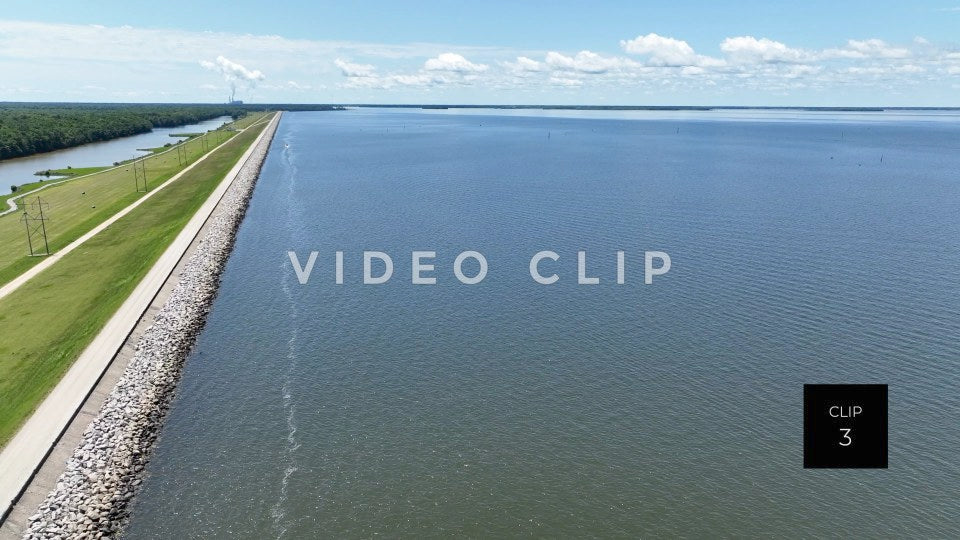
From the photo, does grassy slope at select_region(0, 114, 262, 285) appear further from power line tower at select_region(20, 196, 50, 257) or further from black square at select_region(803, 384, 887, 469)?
black square at select_region(803, 384, 887, 469)

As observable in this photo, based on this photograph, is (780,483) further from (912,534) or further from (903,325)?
(903,325)

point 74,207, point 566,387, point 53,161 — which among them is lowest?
point 566,387

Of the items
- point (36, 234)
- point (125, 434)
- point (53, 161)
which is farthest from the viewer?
point (53, 161)

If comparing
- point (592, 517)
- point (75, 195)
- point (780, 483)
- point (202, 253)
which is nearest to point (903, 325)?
point (780, 483)

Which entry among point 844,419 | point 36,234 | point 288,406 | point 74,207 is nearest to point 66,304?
point 288,406

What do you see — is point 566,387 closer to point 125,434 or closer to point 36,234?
point 125,434
